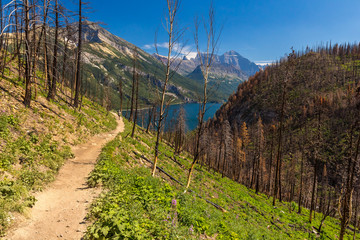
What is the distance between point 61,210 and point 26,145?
5.35 metres

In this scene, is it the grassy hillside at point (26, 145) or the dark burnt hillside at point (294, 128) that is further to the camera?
the dark burnt hillside at point (294, 128)

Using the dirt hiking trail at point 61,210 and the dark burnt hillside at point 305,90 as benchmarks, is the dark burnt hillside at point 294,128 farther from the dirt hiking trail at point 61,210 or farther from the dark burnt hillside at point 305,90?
the dirt hiking trail at point 61,210

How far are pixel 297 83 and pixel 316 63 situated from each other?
40.9 m

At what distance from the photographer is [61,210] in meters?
6.34

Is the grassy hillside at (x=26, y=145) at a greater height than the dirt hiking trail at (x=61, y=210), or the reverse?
the grassy hillside at (x=26, y=145)

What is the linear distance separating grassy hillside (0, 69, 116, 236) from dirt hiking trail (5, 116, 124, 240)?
1.20 feet

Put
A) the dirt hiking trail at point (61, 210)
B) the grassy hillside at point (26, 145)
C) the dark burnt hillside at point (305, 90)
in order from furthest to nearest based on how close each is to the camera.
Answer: the dark burnt hillside at point (305, 90) → the grassy hillside at point (26, 145) → the dirt hiking trail at point (61, 210)

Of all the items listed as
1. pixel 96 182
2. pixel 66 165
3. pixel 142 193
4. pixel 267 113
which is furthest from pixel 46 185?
pixel 267 113

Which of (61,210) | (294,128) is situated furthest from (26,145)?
(294,128)

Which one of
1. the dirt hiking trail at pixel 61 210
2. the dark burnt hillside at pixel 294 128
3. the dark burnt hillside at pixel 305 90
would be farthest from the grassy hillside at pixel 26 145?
the dark burnt hillside at pixel 305 90

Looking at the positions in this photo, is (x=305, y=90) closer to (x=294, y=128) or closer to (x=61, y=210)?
(x=294, y=128)

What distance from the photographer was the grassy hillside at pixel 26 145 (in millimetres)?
5766

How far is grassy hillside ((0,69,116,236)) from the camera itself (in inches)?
227

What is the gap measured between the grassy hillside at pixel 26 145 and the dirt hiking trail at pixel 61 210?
0.36 meters
